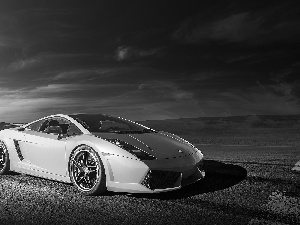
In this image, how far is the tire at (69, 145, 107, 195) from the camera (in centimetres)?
568

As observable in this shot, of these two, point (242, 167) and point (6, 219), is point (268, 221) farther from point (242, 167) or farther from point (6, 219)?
point (242, 167)

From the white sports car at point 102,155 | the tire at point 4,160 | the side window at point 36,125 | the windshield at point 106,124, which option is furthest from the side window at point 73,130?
the tire at point 4,160

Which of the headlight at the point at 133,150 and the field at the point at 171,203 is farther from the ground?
the headlight at the point at 133,150

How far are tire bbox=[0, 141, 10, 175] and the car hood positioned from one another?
8.45 ft

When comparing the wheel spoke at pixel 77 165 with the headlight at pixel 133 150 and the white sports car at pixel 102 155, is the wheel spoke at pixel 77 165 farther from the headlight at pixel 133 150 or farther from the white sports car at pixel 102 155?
the headlight at pixel 133 150

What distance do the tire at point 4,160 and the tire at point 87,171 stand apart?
2.20m

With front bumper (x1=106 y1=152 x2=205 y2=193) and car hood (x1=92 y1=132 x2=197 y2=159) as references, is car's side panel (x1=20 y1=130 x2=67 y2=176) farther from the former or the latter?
front bumper (x1=106 y1=152 x2=205 y2=193)

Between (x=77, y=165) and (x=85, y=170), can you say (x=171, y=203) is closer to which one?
(x=85, y=170)

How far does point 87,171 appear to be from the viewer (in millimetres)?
5922

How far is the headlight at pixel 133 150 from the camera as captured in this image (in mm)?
5512

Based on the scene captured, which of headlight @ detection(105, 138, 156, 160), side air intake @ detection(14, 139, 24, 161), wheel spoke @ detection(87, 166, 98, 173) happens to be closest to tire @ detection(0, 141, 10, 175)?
side air intake @ detection(14, 139, 24, 161)

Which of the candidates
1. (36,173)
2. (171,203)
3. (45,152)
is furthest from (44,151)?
(171,203)

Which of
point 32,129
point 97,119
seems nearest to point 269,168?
point 97,119

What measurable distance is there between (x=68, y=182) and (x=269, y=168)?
4.05 m
